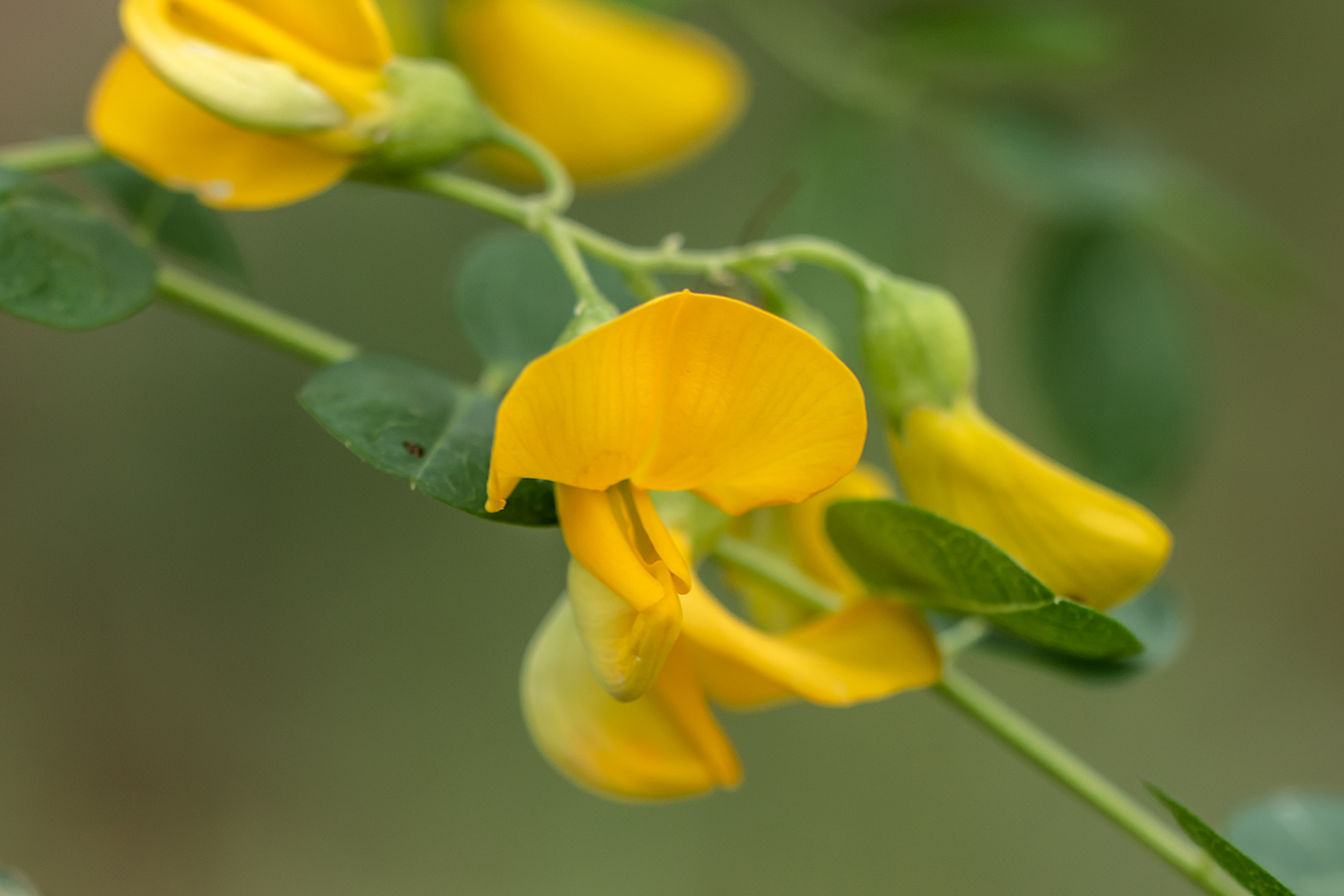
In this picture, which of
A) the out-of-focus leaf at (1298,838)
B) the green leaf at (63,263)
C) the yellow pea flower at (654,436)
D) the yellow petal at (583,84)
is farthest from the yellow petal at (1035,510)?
the yellow petal at (583,84)

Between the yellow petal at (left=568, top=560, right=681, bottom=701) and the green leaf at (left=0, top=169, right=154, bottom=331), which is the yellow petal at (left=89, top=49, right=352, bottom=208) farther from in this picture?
the yellow petal at (left=568, top=560, right=681, bottom=701)

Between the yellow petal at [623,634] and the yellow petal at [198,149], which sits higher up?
the yellow petal at [623,634]

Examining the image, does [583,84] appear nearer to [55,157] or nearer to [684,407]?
[55,157]

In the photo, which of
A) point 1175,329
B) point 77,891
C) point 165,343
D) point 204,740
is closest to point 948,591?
point 1175,329

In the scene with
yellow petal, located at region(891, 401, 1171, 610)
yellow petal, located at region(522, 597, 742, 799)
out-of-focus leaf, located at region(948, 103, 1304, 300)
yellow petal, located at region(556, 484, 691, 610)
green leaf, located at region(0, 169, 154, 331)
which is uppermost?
out-of-focus leaf, located at region(948, 103, 1304, 300)

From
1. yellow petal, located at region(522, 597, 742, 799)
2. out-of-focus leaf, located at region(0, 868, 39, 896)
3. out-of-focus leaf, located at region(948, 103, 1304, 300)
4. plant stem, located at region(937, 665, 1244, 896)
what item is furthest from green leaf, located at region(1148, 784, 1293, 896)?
out-of-focus leaf, located at region(948, 103, 1304, 300)

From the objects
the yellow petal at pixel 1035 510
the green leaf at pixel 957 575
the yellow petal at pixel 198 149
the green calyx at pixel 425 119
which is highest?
the yellow petal at pixel 1035 510

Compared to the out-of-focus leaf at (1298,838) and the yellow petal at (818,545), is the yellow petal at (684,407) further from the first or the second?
the out-of-focus leaf at (1298,838)
